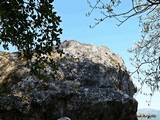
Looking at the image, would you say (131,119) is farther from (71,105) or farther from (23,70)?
(23,70)

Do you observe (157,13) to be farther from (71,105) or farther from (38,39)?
(38,39)

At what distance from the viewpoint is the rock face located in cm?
1134

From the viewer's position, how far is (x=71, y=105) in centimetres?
1162

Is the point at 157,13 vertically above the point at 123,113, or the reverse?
the point at 157,13

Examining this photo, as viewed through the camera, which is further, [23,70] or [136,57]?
[136,57]

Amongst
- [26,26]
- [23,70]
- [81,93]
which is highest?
[26,26]

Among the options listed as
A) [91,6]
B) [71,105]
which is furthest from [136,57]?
[71,105]

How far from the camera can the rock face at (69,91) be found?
1134cm

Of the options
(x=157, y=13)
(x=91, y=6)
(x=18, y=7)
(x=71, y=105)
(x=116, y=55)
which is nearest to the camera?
(x=18, y=7)

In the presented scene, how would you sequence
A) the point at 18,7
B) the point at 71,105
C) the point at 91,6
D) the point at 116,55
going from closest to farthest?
1. the point at 18,7
2. the point at 71,105
3. the point at 91,6
4. the point at 116,55

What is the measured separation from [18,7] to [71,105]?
4.32 meters

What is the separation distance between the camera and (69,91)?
11.8 meters

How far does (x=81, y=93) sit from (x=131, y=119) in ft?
8.27

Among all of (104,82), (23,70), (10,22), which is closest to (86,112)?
(104,82)
